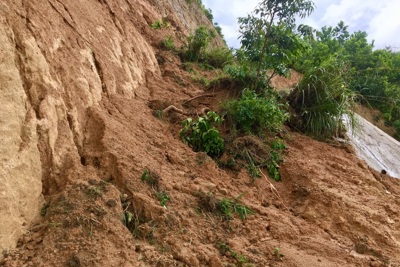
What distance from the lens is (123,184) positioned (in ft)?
10.9

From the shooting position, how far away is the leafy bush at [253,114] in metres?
5.18

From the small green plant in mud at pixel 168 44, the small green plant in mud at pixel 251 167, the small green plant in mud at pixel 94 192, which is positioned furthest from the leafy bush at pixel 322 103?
the small green plant in mud at pixel 94 192

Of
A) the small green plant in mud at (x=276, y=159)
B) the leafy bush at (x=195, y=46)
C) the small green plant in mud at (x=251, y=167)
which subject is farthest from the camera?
the leafy bush at (x=195, y=46)

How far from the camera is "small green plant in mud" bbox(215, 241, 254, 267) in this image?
9.83ft

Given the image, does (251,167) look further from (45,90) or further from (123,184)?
(45,90)

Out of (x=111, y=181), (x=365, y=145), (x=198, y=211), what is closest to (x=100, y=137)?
(x=111, y=181)

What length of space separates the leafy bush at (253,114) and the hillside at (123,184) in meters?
0.24

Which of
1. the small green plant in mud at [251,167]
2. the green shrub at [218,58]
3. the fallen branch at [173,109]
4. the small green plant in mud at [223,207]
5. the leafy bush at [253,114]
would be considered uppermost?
the green shrub at [218,58]

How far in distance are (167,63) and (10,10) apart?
3.81 meters

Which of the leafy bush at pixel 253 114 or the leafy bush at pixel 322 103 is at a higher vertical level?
the leafy bush at pixel 322 103

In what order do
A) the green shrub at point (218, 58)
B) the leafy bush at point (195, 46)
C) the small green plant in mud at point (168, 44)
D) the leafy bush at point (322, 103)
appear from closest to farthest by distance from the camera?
the leafy bush at point (322, 103) → the small green plant in mud at point (168, 44) → the leafy bush at point (195, 46) → the green shrub at point (218, 58)

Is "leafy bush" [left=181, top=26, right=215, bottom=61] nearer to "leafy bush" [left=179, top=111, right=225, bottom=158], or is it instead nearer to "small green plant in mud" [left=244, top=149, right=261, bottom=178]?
"leafy bush" [left=179, top=111, right=225, bottom=158]

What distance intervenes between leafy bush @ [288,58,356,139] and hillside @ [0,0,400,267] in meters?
0.69

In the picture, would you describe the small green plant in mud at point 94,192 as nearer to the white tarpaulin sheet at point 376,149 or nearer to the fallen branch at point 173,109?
the fallen branch at point 173,109
